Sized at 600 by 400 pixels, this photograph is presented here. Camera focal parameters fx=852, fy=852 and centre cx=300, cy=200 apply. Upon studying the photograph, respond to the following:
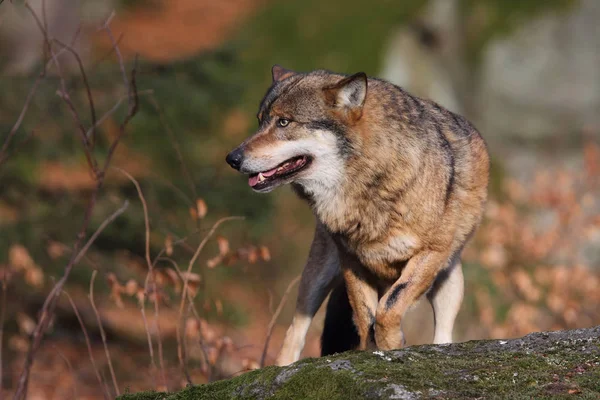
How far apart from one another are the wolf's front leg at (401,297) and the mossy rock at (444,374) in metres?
1.04

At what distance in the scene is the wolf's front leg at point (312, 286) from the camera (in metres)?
5.64

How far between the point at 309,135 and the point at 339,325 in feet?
4.97

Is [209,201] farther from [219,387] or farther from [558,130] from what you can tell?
[219,387]

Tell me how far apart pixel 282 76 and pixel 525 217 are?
7.46m

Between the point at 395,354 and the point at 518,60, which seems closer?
the point at 395,354

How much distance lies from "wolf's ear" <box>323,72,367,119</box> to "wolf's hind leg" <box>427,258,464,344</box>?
4.92 ft

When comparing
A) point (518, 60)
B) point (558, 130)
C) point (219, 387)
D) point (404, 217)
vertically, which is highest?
point (518, 60)

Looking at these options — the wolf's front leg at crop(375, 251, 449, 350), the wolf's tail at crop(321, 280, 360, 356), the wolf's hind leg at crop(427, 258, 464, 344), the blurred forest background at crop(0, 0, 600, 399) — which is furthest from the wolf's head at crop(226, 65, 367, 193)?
the blurred forest background at crop(0, 0, 600, 399)

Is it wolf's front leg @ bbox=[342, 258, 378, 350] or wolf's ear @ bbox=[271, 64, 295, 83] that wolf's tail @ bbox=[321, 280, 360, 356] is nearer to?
wolf's front leg @ bbox=[342, 258, 378, 350]

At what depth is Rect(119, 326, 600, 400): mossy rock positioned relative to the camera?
3.10 metres

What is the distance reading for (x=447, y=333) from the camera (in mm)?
5773

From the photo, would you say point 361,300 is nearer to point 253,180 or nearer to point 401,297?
point 401,297

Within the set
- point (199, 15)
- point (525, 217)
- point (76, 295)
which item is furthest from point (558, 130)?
point (199, 15)

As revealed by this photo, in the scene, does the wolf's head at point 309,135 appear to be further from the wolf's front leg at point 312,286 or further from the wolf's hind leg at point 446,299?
the wolf's hind leg at point 446,299
